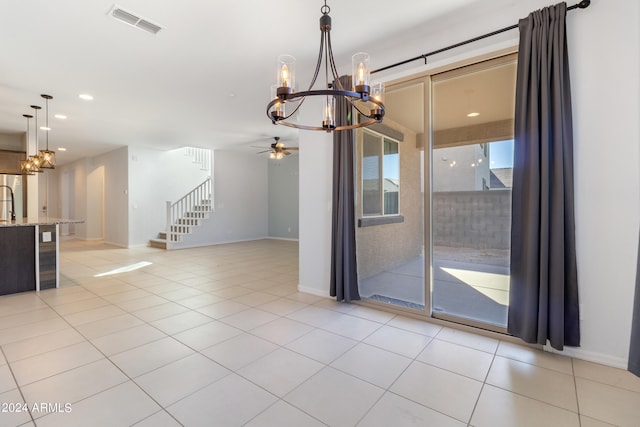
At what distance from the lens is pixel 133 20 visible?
9.37 ft

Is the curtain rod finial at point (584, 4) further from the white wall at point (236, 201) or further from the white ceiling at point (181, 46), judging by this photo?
the white wall at point (236, 201)

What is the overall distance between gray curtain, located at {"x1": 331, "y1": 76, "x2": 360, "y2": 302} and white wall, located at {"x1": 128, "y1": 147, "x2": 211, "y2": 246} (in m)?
7.28

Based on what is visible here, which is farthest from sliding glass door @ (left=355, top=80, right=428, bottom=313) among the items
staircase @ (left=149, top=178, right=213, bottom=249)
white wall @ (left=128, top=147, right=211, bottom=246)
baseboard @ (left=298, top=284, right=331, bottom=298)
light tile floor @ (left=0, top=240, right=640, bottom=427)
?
white wall @ (left=128, top=147, right=211, bottom=246)

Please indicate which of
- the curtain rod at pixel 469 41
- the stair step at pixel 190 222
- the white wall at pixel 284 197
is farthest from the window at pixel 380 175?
the stair step at pixel 190 222

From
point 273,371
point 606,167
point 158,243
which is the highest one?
point 606,167

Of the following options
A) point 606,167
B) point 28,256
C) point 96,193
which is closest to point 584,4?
point 606,167

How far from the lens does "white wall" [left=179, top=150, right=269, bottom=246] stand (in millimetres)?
9272

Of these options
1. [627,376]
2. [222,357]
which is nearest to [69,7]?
[222,357]

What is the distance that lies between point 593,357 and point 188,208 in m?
9.16

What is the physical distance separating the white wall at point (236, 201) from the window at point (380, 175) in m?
6.40

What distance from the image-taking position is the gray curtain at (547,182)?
7.75 ft

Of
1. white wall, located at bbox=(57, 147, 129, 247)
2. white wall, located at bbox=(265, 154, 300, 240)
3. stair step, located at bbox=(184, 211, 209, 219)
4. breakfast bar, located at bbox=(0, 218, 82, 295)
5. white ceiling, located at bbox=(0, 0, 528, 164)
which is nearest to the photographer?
white ceiling, located at bbox=(0, 0, 528, 164)

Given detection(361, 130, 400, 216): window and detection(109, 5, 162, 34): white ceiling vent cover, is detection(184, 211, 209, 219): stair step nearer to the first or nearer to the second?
detection(361, 130, 400, 216): window

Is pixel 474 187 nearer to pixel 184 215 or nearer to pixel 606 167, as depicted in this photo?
pixel 606 167
